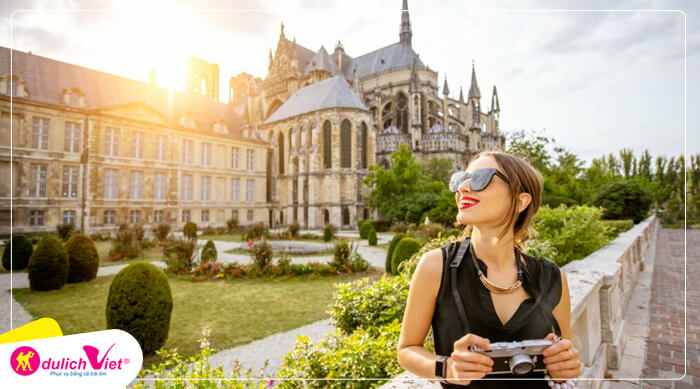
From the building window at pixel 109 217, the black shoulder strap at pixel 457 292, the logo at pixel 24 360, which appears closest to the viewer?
the black shoulder strap at pixel 457 292

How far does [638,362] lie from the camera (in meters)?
3.53

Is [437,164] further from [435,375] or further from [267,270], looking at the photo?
[435,375]

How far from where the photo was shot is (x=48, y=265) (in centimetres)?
505

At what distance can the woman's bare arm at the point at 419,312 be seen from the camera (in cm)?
110

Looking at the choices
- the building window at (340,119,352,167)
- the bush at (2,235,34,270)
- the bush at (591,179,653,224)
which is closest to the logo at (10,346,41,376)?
the bush at (2,235,34,270)

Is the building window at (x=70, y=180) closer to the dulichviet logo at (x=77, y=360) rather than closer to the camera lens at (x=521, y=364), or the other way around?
the dulichviet logo at (x=77, y=360)

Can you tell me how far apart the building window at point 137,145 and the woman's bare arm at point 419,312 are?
21.0 ft

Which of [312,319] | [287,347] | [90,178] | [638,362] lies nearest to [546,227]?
[638,362]

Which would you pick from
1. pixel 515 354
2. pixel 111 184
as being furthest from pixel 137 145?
pixel 515 354

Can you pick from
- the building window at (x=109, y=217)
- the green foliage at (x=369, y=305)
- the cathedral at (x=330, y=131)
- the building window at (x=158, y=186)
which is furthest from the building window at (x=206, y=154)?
the cathedral at (x=330, y=131)

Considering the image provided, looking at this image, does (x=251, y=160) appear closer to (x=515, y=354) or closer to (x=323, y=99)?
(x=515, y=354)

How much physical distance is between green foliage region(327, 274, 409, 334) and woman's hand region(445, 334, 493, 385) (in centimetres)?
246

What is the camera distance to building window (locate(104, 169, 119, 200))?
5.31 meters

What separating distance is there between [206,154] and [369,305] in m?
5.56
